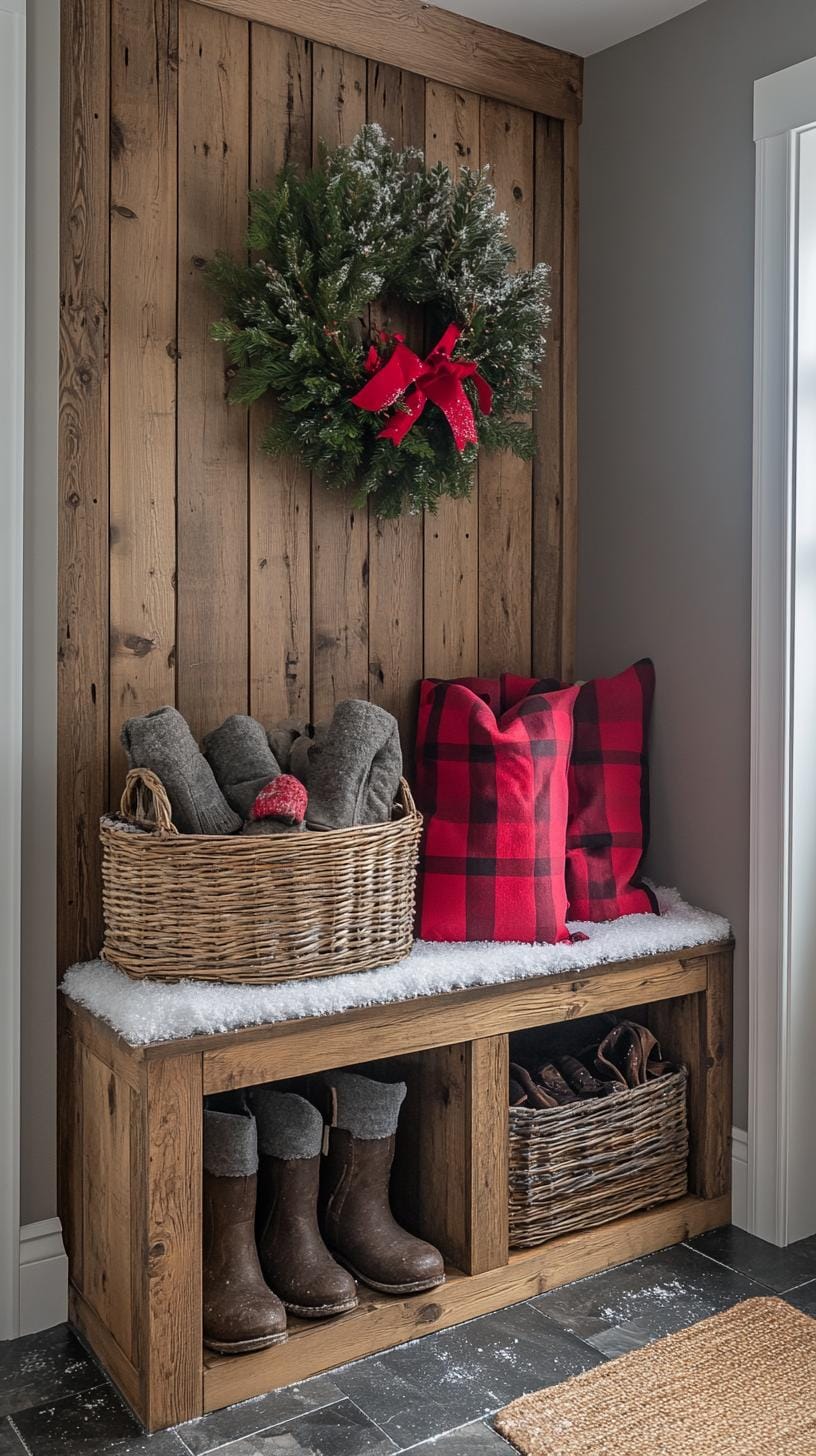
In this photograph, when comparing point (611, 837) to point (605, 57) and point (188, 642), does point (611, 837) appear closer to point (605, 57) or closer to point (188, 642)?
point (188, 642)

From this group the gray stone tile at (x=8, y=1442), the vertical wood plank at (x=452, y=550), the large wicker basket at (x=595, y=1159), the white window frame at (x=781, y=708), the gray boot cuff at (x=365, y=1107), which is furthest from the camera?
the vertical wood plank at (x=452, y=550)

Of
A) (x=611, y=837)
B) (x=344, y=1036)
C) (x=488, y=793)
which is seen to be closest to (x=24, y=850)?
(x=344, y=1036)

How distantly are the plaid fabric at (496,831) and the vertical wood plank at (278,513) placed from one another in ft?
1.12

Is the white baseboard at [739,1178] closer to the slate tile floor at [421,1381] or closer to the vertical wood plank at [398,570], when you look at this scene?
the slate tile floor at [421,1381]

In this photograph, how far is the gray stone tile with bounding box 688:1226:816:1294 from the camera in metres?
2.13

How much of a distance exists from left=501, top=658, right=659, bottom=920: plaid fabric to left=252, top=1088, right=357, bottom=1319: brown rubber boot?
69cm

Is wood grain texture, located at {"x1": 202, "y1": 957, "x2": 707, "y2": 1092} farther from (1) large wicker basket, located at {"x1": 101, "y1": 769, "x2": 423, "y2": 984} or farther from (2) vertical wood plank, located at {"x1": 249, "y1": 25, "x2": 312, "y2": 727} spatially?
(2) vertical wood plank, located at {"x1": 249, "y1": 25, "x2": 312, "y2": 727}

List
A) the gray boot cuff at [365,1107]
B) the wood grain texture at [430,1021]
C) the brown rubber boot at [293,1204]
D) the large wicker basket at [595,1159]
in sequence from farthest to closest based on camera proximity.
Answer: the large wicker basket at [595,1159], the gray boot cuff at [365,1107], the brown rubber boot at [293,1204], the wood grain texture at [430,1021]

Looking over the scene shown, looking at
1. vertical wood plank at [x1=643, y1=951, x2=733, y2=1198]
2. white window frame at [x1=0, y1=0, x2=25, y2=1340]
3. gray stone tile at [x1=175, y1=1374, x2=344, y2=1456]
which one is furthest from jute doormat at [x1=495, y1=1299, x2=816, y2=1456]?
white window frame at [x1=0, y1=0, x2=25, y2=1340]

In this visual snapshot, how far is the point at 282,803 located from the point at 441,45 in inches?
64.4

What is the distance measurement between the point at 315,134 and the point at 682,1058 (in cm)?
193

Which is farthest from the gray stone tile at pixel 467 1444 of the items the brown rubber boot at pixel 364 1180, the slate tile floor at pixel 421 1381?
the brown rubber boot at pixel 364 1180

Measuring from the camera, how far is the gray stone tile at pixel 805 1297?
2.02 meters

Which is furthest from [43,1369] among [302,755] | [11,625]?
[11,625]
